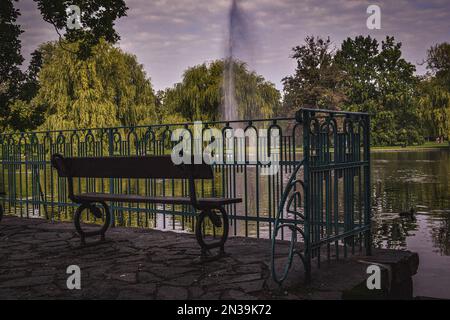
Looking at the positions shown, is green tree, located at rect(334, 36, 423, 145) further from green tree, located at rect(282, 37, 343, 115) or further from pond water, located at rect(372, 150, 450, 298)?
pond water, located at rect(372, 150, 450, 298)

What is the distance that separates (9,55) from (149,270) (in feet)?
28.0

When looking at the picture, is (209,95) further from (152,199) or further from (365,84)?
(152,199)

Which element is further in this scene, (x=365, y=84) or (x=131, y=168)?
(x=365, y=84)

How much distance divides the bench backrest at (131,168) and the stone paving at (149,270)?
90 centimetres

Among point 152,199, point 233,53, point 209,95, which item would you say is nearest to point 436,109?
point 233,53

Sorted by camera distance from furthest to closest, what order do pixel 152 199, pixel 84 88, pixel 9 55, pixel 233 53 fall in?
pixel 233 53
pixel 84 88
pixel 9 55
pixel 152 199

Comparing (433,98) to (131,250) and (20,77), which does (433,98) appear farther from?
(131,250)

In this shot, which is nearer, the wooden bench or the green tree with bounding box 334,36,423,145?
the wooden bench

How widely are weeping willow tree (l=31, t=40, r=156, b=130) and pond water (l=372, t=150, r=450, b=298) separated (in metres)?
18.3

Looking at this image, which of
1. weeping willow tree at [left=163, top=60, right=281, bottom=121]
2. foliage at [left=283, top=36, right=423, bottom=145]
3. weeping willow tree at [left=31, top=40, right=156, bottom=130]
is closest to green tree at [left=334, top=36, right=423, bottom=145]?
foliage at [left=283, top=36, right=423, bottom=145]

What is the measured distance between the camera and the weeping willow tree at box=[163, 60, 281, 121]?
43625 mm

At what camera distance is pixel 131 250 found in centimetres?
683

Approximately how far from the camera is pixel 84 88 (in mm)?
33406

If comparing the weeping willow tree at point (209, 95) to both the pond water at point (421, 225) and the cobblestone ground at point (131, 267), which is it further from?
the cobblestone ground at point (131, 267)
